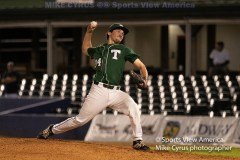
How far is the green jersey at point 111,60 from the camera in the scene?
550 inches

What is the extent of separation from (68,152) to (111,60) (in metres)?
1.74

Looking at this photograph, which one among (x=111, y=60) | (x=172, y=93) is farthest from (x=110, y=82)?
(x=172, y=93)

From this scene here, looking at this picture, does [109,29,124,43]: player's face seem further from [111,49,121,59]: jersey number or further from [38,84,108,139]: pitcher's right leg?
[38,84,108,139]: pitcher's right leg

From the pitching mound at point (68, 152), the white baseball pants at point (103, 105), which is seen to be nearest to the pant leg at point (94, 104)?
the white baseball pants at point (103, 105)

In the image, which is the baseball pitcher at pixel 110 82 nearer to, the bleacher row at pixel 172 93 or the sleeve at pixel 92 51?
the sleeve at pixel 92 51

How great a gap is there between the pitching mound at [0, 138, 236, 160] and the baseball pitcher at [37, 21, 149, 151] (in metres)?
0.41

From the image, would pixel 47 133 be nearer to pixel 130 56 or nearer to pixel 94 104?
pixel 94 104

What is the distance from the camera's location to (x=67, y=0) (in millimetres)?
25547

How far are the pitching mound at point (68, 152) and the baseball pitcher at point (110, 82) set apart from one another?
1.35 feet

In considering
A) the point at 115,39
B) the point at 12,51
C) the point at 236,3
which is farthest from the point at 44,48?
the point at 115,39

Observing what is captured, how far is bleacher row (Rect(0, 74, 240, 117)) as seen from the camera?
2275cm

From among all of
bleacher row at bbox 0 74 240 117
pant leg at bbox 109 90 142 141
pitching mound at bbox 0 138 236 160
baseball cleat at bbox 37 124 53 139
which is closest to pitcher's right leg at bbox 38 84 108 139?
pant leg at bbox 109 90 142 141

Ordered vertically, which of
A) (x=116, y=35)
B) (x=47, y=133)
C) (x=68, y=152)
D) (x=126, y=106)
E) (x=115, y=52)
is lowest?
(x=68, y=152)

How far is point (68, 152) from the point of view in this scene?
13359 mm
